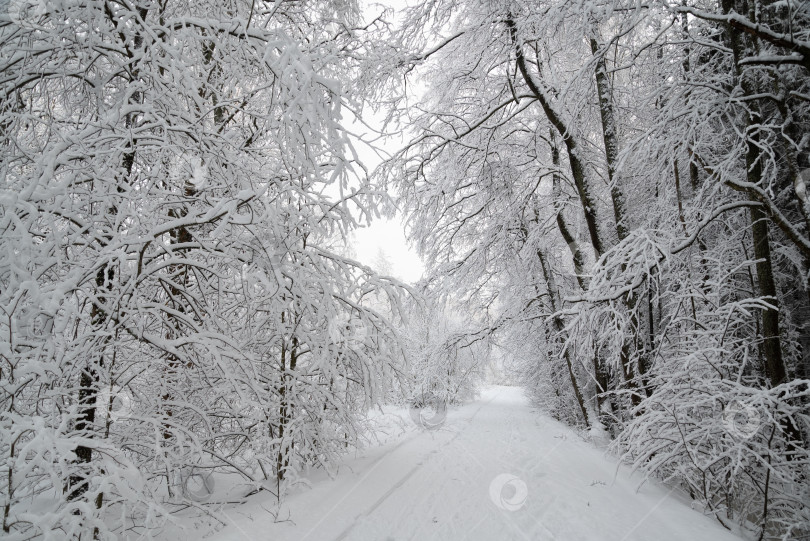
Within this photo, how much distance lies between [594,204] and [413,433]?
8.17m

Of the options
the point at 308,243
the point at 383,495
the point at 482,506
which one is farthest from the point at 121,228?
the point at 482,506

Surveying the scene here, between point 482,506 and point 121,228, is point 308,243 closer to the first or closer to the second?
point 121,228

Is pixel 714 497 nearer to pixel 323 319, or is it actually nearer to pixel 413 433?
pixel 323 319

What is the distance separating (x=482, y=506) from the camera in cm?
470

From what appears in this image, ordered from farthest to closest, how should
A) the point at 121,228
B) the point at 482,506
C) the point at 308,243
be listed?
the point at 308,243 < the point at 482,506 < the point at 121,228

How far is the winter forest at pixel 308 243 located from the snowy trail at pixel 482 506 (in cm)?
13

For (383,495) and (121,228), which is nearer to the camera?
(121,228)

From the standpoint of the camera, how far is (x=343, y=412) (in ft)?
17.9

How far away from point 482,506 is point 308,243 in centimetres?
435

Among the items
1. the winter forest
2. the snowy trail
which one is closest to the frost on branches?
the winter forest

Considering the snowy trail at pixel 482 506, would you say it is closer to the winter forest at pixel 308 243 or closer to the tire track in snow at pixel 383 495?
the tire track in snow at pixel 383 495

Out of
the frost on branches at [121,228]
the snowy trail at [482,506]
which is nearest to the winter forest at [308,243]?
the frost on branches at [121,228]

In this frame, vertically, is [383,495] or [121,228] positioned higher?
[121,228]

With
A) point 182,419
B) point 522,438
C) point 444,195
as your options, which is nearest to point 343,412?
point 182,419
